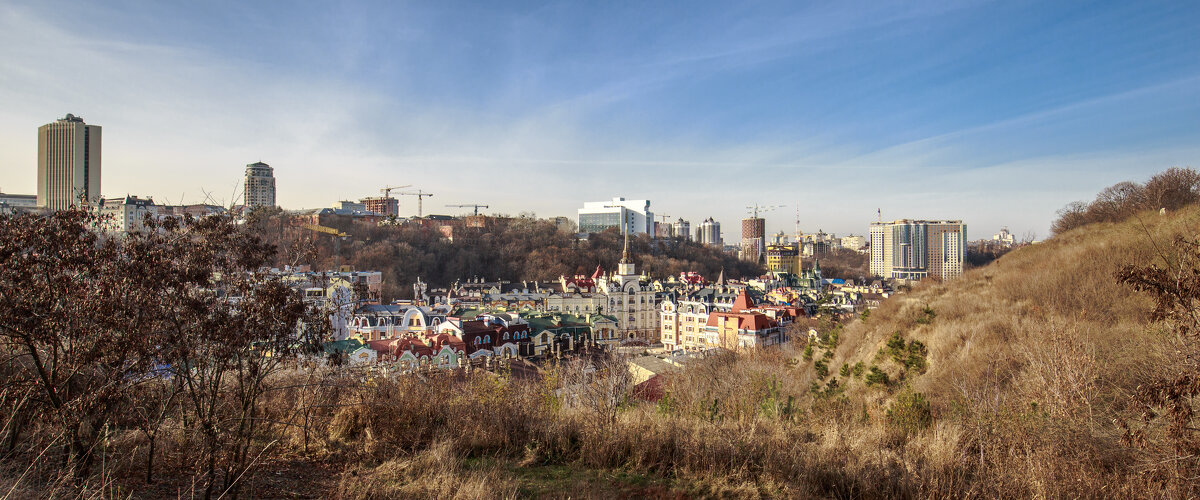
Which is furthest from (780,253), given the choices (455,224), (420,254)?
(420,254)

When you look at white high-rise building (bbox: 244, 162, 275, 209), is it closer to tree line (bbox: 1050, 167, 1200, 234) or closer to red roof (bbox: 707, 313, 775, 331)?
red roof (bbox: 707, 313, 775, 331)

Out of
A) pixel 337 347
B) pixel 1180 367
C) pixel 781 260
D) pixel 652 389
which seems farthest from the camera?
pixel 781 260

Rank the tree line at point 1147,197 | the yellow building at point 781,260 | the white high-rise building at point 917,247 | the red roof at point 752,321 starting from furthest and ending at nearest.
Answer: the yellow building at point 781,260 → the white high-rise building at point 917,247 → the red roof at point 752,321 → the tree line at point 1147,197

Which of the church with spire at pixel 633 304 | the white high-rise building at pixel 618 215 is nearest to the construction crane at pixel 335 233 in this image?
the church with spire at pixel 633 304

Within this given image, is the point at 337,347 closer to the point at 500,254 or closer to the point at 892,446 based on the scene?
the point at 892,446

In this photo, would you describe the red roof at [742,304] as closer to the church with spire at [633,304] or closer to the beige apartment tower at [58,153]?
the church with spire at [633,304]

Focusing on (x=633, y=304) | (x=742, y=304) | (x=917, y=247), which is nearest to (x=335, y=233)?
(x=633, y=304)
